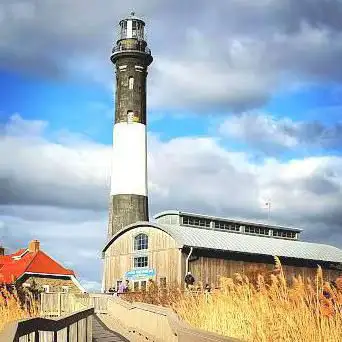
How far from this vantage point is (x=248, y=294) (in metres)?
9.81

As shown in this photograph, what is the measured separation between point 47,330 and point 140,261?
3481 centimetres

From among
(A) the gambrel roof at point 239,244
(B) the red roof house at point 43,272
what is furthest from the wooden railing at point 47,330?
(B) the red roof house at point 43,272

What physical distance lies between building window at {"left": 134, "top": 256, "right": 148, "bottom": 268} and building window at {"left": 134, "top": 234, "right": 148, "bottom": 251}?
0.52 m

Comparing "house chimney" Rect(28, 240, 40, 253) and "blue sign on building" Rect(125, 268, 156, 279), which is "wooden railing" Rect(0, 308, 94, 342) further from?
"house chimney" Rect(28, 240, 40, 253)

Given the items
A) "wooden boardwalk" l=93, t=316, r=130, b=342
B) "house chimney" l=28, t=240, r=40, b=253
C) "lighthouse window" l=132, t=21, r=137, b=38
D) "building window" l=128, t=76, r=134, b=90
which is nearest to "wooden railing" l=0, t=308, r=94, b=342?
"wooden boardwalk" l=93, t=316, r=130, b=342

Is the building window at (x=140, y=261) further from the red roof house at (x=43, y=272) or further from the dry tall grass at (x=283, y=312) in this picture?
the dry tall grass at (x=283, y=312)

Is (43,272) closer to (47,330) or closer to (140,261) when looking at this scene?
(140,261)

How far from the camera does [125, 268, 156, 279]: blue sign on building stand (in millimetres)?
41469

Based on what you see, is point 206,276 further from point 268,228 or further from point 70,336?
point 70,336

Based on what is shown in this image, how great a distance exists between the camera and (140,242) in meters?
43.2

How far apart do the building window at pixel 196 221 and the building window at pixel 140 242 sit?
13.9 feet

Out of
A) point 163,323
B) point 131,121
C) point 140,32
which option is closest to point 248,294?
point 163,323

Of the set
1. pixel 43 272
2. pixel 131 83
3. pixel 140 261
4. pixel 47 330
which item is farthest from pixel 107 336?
pixel 131 83

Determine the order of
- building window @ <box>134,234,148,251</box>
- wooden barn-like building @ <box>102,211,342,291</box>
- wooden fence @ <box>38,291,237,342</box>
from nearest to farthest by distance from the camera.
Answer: wooden fence @ <box>38,291,237,342</box> < wooden barn-like building @ <box>102,211,342,291</box> < building window @ <box>134,234,148,251</box>
